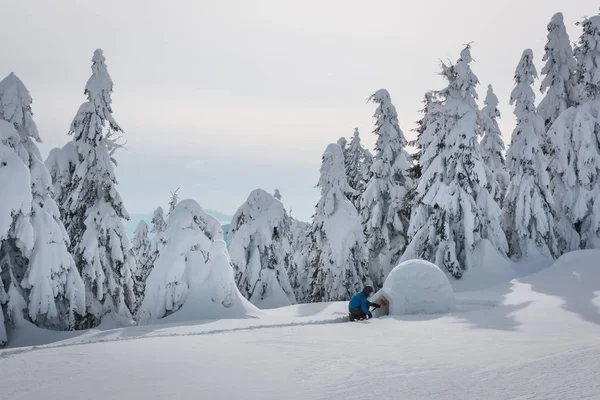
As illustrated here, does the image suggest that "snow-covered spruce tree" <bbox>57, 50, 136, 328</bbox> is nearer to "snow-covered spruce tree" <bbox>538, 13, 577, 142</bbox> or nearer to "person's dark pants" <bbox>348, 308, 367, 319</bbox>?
"person's dark pants" <bbox>348, 308, 367, 319</bbox>

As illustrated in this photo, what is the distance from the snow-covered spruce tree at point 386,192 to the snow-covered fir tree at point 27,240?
17.3 m

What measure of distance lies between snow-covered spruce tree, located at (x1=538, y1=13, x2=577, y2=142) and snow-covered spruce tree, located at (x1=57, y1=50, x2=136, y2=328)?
23679 mm

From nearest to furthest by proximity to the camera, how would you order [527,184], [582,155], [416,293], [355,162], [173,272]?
[416,293] < [173,272] < [582,155] < [527,184] < [355,162]

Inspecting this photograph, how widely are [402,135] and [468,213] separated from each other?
896 cm

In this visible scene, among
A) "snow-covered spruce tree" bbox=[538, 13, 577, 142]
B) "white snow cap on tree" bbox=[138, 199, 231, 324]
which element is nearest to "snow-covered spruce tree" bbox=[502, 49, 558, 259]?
"snow-covered spruce tree" bbox=[538, 13, 577, 142]

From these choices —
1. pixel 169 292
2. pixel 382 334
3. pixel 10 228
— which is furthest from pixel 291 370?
pixel 10 228

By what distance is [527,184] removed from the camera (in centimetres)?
2597

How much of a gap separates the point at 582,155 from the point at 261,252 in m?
18.1

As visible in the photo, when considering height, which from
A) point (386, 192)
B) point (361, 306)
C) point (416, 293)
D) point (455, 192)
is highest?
point (386, 192)

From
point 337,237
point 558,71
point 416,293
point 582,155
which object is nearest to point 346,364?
point 416,293

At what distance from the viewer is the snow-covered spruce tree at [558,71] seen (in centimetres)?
2761

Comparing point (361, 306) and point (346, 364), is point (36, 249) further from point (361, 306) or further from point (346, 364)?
point (346, 364)

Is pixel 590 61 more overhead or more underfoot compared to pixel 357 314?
more overhead

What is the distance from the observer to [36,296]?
17.8m
